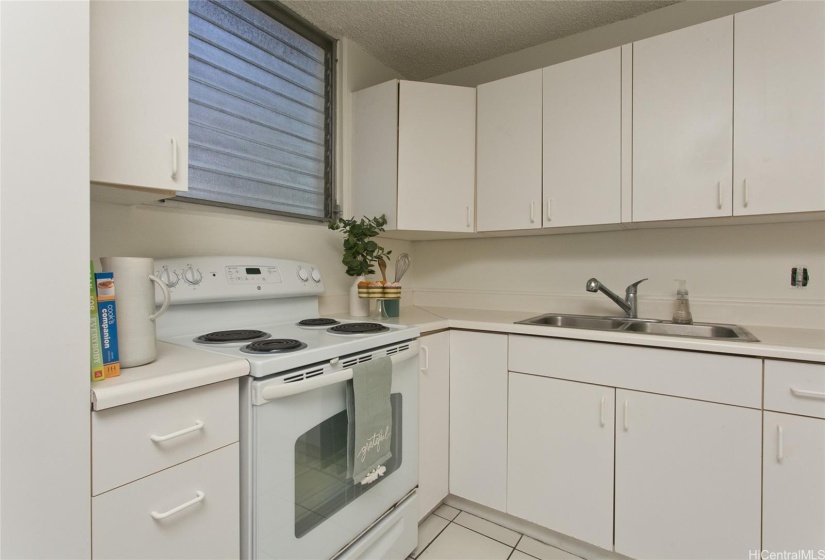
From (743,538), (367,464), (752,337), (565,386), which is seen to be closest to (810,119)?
(752,337)

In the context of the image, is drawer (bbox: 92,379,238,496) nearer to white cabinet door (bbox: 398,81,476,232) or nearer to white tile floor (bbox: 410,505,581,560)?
white tile floor (bbox: 410,505,581,560)

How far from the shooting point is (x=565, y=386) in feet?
5.30

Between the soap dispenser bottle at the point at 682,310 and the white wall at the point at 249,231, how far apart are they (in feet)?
5.05

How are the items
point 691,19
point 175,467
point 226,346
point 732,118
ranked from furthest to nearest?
point 691,19 < point 732,118 < point 226,346 < point 175,467

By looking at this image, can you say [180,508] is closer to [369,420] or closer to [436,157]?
[369,420]

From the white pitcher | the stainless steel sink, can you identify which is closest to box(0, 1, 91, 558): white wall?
the white pitcher

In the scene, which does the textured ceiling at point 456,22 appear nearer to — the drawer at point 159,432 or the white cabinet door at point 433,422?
the white cabinet door at point 433,422

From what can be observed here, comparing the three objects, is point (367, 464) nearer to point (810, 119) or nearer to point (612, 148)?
point (612, 148)

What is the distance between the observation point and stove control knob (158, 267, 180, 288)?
1.33 m

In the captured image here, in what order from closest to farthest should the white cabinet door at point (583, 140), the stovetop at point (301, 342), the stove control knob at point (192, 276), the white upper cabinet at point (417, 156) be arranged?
the stovetop at point (301, 342)
the stove control knob at point (192, 276)
the white cabinet door at point (583, 140)
the white upper cabinet at point (417, 156)

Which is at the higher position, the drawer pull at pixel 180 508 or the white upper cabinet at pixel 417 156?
the white upper cabinet at pixel 417 156

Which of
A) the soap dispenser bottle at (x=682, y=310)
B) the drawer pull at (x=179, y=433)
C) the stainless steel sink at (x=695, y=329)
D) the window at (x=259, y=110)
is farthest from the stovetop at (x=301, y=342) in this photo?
the soap dispenser bottle at (x=682, y=310)

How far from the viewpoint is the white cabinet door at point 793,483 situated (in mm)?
1199

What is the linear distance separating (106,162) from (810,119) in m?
2.24
